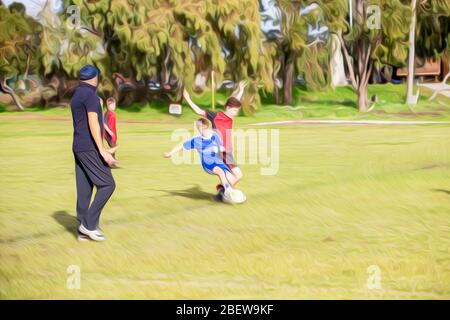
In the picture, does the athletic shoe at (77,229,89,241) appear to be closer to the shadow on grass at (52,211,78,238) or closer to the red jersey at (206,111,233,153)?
the shadow on grass at (52,211,78,238)

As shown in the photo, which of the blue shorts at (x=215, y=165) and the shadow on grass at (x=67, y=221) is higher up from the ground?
the blue shorts at (x=215, y=165)

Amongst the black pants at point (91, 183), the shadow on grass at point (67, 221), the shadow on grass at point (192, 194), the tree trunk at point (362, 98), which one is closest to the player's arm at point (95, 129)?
the black pants at point (91, 183)

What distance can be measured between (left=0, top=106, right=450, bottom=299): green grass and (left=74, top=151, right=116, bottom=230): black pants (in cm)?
33

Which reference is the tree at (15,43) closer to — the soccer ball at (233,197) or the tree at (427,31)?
the tree at (427,31)

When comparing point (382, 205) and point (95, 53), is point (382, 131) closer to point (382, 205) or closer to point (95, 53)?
point (95, 53)

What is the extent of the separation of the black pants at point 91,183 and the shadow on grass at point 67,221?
550 millimetres

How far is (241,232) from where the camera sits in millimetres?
8609

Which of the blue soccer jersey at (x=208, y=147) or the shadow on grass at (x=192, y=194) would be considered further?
the shadow on grass at (x=192, y=194)

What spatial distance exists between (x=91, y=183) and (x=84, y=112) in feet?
2.60

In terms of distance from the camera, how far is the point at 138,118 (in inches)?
1229

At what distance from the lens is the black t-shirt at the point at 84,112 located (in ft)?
23.7

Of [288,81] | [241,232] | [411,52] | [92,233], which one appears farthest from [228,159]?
[411,52]

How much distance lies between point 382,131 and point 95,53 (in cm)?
1322

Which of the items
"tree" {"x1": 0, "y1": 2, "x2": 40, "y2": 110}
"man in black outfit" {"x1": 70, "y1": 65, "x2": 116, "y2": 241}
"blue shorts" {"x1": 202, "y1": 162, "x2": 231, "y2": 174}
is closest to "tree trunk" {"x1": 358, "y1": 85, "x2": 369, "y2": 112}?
"tree" {"x1": 0, "y1": 2, "x2": 40, "y2": 110}
